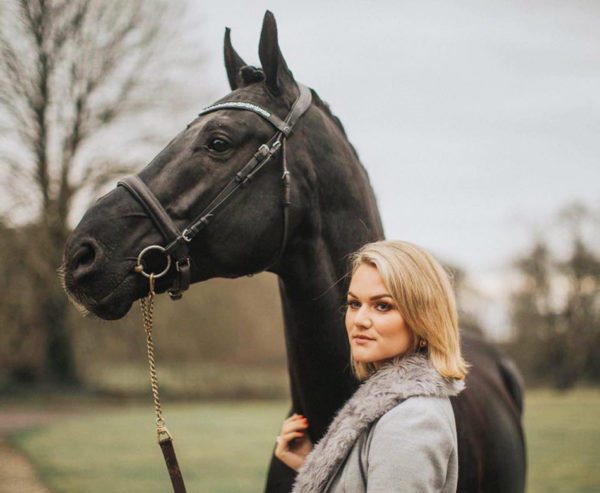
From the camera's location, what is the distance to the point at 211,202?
207 cm

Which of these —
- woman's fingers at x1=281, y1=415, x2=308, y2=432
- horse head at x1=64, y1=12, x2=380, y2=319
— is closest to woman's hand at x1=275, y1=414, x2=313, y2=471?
woman's fingers at x1=281, y1=415, x2=308, y2=432

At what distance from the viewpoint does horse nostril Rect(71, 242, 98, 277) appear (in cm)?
190

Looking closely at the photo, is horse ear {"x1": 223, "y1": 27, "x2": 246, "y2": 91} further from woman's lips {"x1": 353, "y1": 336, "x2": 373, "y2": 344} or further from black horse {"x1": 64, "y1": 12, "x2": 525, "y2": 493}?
woman's lips {"x1": 353, "y1": 336, "x2": 373, "y2": 344}

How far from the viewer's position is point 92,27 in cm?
1294

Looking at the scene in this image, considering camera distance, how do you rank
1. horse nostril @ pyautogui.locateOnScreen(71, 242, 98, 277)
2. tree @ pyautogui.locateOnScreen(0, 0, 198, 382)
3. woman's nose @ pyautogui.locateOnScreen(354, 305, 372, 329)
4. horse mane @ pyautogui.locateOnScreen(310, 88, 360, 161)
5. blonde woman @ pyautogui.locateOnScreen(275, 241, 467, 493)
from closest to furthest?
blonde woman @ pyautogui.locateOnScreen(275, 241, 467, 493) < woman's nose @ pyautogui.locateOnScreen(354, 305, 372, 329) < horse nostril @ pyautogui.locateOnScreen(71, 242, 98, 277) < horse mane @ pyautogui.locateOnScreen(310, 88, 360, 161) < tree @ pyautogui.locateOnScreen(0, 0, 198, 382)

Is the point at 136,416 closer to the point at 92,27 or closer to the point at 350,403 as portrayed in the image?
the point at 92,27

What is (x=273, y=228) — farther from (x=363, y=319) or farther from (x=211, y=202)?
(x=363, y=319)

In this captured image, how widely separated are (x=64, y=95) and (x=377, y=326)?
1340 cm

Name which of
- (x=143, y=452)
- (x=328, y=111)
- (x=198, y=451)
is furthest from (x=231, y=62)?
(x=143, y=452)

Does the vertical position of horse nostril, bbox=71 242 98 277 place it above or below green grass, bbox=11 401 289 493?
above

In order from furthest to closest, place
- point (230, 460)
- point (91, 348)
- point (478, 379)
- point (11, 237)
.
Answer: point (91, 348)
point (11, 237)
point (230, 460)
point (478, 379)

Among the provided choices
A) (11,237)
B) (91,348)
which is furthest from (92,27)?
(91,348)

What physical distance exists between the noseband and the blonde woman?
563 millimetres

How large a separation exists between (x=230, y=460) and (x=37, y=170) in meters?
8.19
